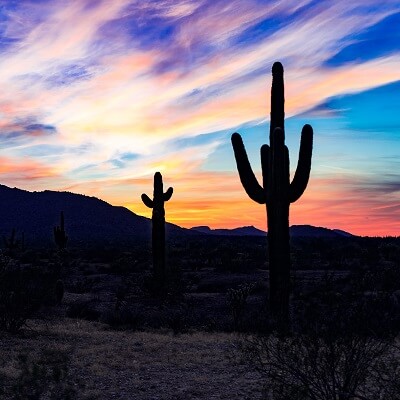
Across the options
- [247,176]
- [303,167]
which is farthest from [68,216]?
[303,167]

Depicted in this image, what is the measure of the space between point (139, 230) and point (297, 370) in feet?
496

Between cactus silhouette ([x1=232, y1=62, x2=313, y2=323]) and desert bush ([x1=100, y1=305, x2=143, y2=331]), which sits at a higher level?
cactus silhouette ([x1=232, y1=62, x2=313, y2=323])

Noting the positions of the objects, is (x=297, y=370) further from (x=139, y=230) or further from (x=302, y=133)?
Result: (x=139, y=230)

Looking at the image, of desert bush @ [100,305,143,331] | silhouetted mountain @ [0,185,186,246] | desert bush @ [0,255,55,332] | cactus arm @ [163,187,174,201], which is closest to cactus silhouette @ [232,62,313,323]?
desert bush @ [100,305,143,331]

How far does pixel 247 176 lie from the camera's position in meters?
15.0

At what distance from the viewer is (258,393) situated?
859 centimetres

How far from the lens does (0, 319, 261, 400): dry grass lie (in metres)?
8.80

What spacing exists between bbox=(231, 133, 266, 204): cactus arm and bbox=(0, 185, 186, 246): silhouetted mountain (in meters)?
122

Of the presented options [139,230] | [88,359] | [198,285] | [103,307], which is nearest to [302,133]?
[88,359]

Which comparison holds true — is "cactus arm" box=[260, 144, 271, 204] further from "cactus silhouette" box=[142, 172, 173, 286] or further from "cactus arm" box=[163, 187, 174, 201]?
"cactus arm" box=[163, 187, 174, 201]

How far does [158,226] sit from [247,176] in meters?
8.70

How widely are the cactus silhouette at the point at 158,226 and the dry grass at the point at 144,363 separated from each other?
313 inches

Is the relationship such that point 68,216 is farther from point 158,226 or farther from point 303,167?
point 303,167

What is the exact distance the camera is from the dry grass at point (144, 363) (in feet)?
28.9
